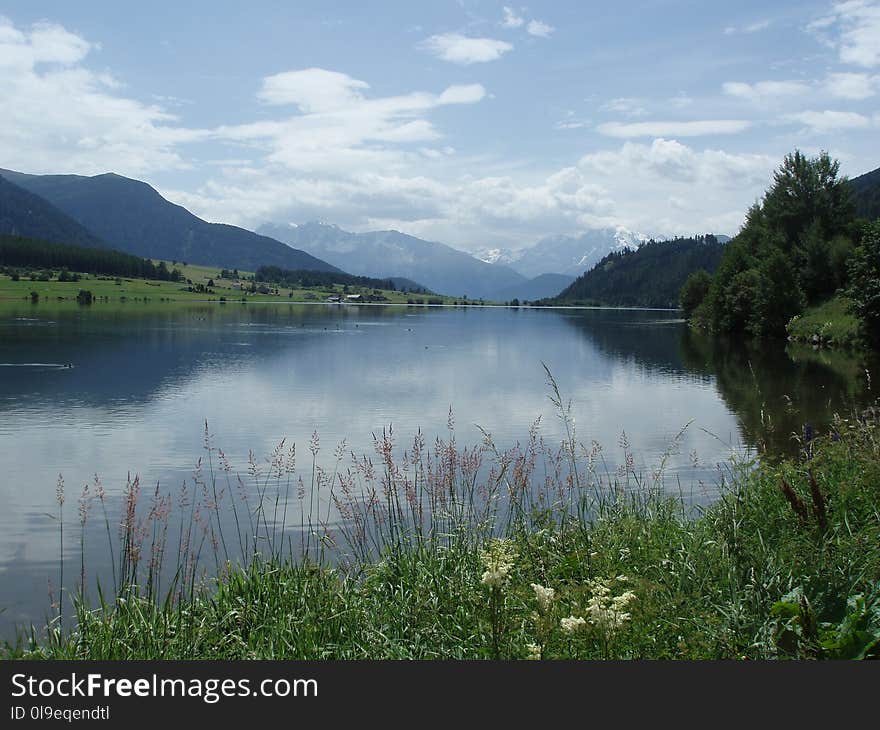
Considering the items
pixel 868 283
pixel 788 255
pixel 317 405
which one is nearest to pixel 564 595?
pixel 317 405

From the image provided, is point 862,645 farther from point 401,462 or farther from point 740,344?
point 740,344

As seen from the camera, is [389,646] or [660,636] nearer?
[660,636]

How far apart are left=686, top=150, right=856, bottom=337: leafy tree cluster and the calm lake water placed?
41.2 ft

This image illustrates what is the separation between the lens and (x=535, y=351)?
70812mm

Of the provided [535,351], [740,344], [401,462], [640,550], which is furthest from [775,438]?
[740,344]

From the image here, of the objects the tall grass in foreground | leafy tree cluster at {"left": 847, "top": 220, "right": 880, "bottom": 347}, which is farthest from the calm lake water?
leafy tree cluster at {"left": 847, "top": 220, "right": 880, "bottom": 347}

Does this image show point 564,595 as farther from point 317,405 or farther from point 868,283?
point 868,283

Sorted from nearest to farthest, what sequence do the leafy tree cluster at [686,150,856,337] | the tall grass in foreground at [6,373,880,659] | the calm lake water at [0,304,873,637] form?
the tall grass in foreground at [6,373,880,659], the calm lake water at [0,304,873,637], the leafy tree cluster at [686,150,856,337]

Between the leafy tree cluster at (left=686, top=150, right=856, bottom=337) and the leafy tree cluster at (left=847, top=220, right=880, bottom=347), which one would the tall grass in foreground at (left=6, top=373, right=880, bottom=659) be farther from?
the leafy tree cluster at (left=686, top=150, right=856, bottom=337)

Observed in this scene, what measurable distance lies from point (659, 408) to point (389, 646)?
28.8m

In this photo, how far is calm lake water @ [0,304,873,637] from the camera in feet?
62.8

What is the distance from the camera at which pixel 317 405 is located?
34594 millimetres

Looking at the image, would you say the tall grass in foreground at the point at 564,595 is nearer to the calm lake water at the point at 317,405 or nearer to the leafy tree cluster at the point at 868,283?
the calm lake water at the point at 317,405

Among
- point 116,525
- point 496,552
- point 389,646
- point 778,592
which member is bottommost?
point 116,525
